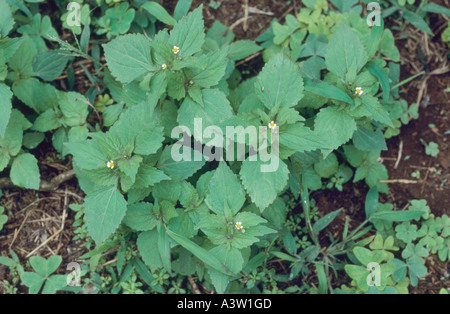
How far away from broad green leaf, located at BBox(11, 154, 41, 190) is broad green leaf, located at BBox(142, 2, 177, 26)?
1.56 m

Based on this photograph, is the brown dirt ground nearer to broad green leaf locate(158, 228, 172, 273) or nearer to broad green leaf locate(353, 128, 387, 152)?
broad green leaf locate(353, 128, 387, 152)

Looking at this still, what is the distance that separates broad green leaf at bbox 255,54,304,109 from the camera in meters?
2.78

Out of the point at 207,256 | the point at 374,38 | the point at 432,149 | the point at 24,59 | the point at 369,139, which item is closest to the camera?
the point at 207,256

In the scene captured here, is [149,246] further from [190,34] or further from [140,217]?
Result: [190,34]

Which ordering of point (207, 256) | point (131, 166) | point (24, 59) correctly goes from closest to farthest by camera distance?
point (131, 166) < point (207, 256) < point (24, 59)

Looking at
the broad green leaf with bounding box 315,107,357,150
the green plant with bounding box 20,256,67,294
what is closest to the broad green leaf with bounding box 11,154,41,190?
the green plant with bounding box 20,256,67,294

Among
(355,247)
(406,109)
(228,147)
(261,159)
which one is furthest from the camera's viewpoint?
(406,109)

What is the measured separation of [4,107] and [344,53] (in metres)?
2.46

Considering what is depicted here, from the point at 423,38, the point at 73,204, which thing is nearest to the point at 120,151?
the point at 73,204

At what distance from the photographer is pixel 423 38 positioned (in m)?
3.90

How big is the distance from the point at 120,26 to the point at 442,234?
3.34 meters

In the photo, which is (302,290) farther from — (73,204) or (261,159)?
(73,204)

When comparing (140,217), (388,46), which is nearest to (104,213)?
(140,217)

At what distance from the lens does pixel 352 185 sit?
3701mm
